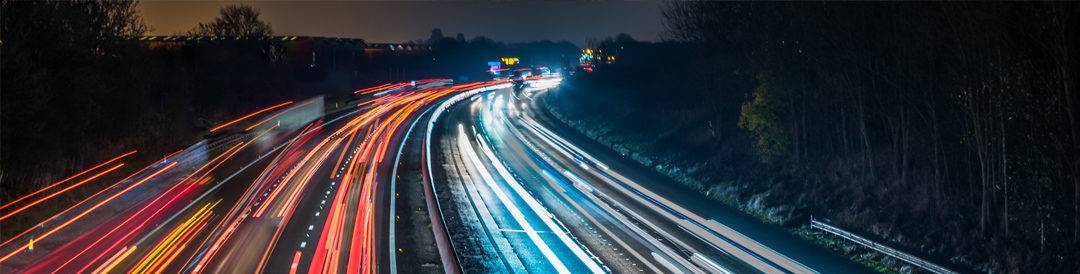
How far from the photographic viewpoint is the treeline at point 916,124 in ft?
64.1

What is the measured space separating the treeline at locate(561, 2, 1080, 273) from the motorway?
9.45 feet

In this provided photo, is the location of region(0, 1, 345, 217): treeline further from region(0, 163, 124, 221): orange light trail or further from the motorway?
the motorway

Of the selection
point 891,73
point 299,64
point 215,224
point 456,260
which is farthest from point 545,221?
point 299,64

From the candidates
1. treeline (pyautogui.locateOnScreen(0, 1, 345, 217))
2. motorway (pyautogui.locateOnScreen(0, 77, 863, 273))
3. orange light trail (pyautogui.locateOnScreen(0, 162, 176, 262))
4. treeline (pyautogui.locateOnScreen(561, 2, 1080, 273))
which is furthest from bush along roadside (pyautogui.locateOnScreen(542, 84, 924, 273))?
treeline (pyautogui.locateOnScreen(0, 1, 345, 217))

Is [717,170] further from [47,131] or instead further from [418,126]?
[418,126]

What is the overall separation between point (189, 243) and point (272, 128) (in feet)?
105

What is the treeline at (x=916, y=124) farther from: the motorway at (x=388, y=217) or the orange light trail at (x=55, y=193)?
the orange light trail at (x=55, y=193)

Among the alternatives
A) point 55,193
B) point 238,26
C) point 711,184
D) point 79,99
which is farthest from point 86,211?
point 238,26

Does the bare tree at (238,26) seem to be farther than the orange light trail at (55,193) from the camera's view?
Yes

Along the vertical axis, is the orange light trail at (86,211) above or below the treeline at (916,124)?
below

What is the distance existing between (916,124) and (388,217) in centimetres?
1548

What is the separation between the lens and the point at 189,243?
858 inches

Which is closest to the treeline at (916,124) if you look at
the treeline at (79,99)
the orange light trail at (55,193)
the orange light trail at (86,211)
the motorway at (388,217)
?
the motorway at (388,217)

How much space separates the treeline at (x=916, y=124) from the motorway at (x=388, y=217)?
2880 mm
